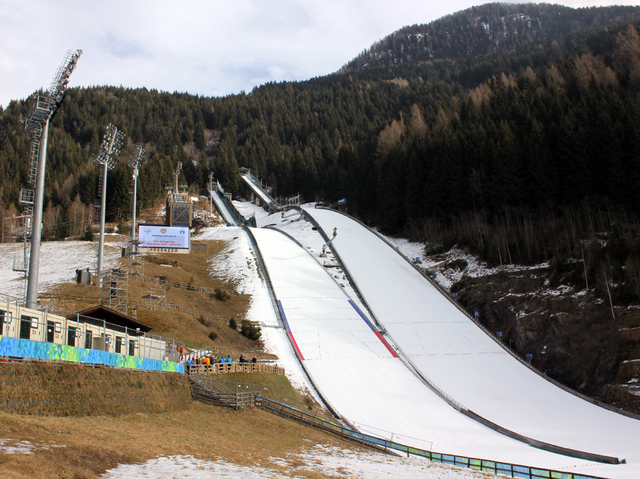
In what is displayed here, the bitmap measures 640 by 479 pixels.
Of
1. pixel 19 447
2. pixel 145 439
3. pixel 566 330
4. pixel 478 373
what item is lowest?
pixel 478 373

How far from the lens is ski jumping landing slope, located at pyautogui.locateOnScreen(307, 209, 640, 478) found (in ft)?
69.7

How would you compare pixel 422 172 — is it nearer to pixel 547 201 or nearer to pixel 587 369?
pixel 547 201

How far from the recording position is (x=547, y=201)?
44938 millimetres

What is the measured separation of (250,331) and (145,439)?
19.5 meters

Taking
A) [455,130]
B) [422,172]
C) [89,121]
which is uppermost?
[89,121]

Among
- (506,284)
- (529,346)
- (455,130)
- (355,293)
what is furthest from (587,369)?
(455,130)

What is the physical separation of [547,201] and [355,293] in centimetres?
2115

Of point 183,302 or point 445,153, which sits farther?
point 445,153

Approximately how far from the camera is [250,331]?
30.6m

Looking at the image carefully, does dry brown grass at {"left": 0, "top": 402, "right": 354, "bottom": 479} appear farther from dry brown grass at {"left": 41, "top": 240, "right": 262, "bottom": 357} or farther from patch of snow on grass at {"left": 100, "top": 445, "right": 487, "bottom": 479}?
dry brown grass at {"left": 41, "top": 240, "right": 262, "bottom": 357}

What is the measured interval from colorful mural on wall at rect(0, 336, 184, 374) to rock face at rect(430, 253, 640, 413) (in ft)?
79.1

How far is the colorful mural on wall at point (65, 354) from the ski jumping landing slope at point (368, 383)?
10589 mm

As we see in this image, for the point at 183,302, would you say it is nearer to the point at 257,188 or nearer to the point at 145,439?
the point at 145,439

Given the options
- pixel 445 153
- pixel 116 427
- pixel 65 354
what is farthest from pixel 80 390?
pixel 445 153
